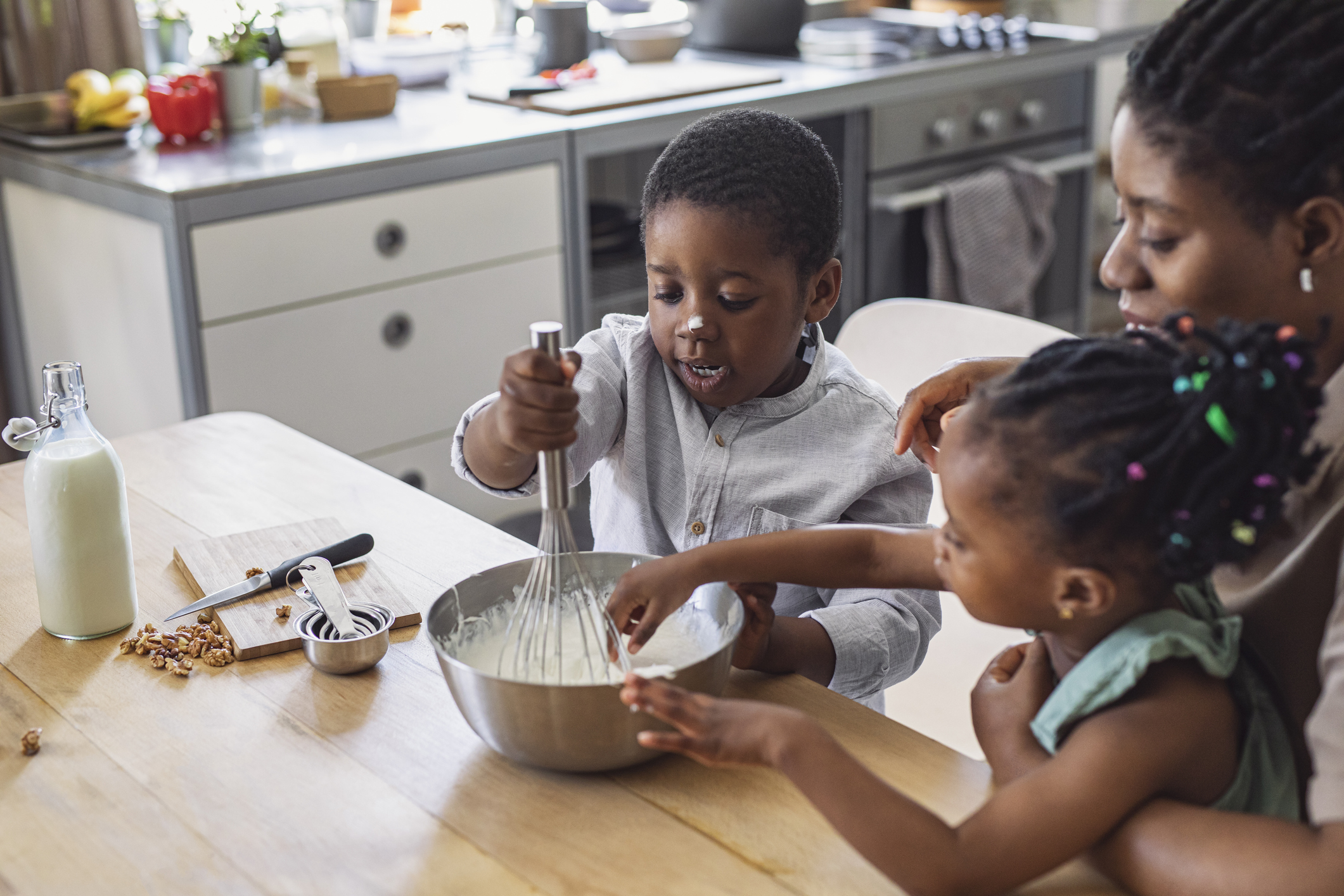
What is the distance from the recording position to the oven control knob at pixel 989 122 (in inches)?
119

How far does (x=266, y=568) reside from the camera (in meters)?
1.08

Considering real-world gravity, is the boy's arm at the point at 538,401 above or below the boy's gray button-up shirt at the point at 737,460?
above

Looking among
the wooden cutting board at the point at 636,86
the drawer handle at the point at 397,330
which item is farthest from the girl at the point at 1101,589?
the wooden cutting board at the point at 636,86

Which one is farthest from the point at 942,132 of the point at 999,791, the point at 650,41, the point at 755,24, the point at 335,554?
the point at 999,791

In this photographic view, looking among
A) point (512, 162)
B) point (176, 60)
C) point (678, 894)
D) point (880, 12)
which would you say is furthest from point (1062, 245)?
point (678, 894)

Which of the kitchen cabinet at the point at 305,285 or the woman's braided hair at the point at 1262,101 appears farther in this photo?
the kitchen cabinet at the point at 305,285

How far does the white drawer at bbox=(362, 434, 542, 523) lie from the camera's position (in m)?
2.41

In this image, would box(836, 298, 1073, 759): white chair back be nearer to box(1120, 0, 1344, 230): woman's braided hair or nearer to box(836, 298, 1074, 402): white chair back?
box(836, 298, 1074, 402): white chair back

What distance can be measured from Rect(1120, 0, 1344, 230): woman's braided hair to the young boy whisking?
1.16 feet

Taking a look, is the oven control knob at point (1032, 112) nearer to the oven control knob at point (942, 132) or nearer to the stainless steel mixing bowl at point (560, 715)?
the oven control knob at point (942, 132)

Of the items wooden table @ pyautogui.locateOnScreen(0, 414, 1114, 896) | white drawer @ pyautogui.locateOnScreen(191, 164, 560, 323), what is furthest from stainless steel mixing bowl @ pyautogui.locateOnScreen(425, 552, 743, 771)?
white drawer @ pyautogui.locateOnScreen(191, 164, 560, 323)

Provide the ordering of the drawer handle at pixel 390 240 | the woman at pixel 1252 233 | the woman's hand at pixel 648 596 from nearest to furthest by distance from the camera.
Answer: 1. the woman at pixel 1252 233
2. the woman's hand at pixel 648 596
3. the drawer handle at pixel 390 240

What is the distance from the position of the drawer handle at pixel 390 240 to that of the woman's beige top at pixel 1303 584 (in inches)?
66.2

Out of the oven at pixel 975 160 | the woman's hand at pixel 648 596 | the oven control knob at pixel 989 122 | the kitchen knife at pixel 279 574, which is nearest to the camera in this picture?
the woman's hand at pixel 648 596
